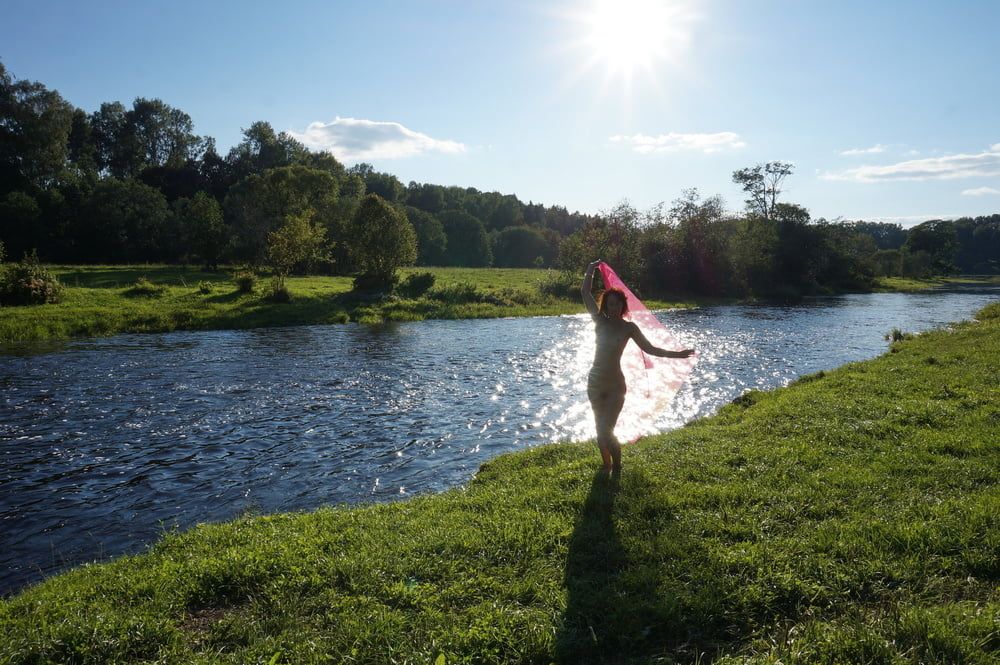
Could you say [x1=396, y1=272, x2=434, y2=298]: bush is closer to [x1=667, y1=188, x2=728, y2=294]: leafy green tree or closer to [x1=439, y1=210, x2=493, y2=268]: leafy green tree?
[x1=667, y1=188, x2=728, y2=294]: leafy green tree

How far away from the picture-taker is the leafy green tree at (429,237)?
394 ft

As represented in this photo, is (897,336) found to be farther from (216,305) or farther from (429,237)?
(429,237)

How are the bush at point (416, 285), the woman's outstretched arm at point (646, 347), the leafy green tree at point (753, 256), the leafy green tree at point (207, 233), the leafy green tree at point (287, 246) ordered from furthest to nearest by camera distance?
the leafy green tree at point (753, 256) → the leafy green tree at point (207, 233) → the bush at point (416, 285) → the leafy green tree at point (287, 246) → the woman's outstretched arm at point (646, 347)

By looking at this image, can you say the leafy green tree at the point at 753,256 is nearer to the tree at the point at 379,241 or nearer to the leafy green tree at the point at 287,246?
the tree at the point at 379,241

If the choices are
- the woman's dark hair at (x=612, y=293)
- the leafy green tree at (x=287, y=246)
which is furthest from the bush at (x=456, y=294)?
the woman's dark hair at (x=612, y=293)

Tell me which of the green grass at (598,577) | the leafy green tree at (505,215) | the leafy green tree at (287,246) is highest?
the leafy green tree at (505,215)

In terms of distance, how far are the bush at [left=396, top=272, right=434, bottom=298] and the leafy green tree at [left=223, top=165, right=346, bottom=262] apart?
15494mm

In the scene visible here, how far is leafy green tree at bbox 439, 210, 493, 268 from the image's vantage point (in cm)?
13275

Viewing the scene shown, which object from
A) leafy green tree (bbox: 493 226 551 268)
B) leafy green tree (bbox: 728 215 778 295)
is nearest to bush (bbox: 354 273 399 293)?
leafy green tree (bbox: 728 215 778 295)

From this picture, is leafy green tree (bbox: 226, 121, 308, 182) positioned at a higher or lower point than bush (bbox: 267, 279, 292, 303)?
higher

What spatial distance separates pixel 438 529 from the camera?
7773mm

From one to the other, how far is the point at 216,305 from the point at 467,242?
95.6m

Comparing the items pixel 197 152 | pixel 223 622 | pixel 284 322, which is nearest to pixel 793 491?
pixel 223 622

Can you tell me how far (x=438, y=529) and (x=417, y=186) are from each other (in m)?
168
